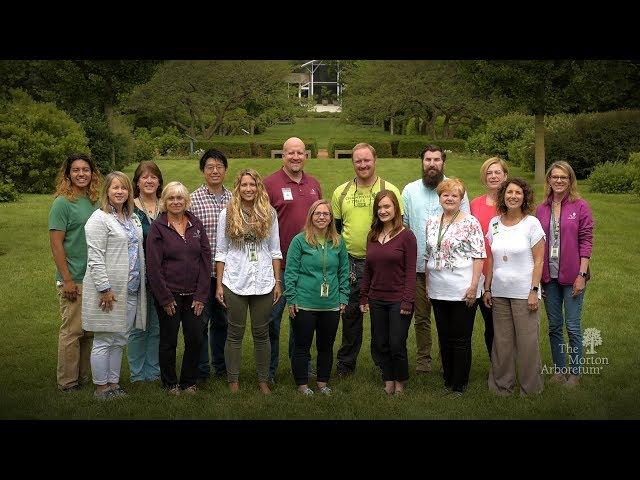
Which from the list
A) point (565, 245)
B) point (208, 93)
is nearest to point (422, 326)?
point (565, 245)

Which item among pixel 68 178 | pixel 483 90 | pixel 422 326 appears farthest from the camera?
pixel 483 90

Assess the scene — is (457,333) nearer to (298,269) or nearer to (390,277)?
(390,277)

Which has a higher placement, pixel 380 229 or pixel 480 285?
pixel 380 229

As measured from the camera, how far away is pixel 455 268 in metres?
5.89

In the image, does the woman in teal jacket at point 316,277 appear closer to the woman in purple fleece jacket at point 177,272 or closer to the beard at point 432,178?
the woman in purple fleece jacket at point 177,272

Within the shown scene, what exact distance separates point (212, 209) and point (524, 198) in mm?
2432

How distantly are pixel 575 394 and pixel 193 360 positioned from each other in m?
2.98

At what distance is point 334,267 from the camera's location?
19.6 feet

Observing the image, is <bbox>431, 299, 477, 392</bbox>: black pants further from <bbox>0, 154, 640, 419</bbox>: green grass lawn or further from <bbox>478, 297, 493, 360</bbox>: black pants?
<bbox>478, 297, 493, 360</bbox>: black pants

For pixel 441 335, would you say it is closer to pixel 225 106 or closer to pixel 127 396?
pixel 127 396

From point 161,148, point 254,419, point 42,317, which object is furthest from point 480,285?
point 161,148

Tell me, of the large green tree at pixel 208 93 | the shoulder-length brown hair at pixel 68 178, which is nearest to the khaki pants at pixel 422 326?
the shoulder-length brown hair at pixel 68 178

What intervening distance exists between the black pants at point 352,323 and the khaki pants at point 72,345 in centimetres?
209

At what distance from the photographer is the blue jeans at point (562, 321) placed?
620cm
